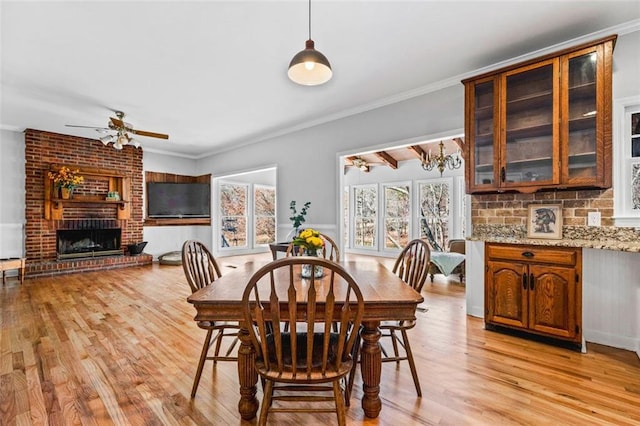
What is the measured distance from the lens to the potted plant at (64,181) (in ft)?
19.0

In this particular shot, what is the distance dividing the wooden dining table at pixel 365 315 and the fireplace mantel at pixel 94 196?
582 cm

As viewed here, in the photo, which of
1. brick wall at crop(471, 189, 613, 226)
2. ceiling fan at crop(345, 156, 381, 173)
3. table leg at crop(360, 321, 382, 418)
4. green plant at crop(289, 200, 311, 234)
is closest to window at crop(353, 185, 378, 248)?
ceiling fan at crop(345, 156, 381, 173)

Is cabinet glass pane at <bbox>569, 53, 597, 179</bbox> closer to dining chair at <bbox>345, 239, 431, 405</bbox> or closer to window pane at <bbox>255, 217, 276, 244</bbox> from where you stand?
dining chair at <bbox>345, 239, 431, 405</bbox>

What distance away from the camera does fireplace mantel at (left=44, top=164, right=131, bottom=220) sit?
578cm

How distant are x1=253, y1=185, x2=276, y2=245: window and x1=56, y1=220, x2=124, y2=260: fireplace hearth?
132 inches

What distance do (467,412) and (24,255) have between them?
7.37 meters

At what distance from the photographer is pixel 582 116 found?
2580 millimetres

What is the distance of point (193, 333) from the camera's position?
294 cm

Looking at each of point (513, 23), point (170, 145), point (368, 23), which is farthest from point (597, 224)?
point (170, 145)

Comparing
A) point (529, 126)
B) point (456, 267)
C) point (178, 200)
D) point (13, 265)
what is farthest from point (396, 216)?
point (13, 265)

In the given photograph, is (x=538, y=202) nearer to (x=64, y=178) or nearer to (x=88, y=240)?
(x=64, y=178)

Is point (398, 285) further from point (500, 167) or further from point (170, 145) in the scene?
point (170, 145)

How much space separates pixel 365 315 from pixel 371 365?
1.12 ft

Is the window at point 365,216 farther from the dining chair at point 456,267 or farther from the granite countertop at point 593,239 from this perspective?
the granite countertop at point 593,239
